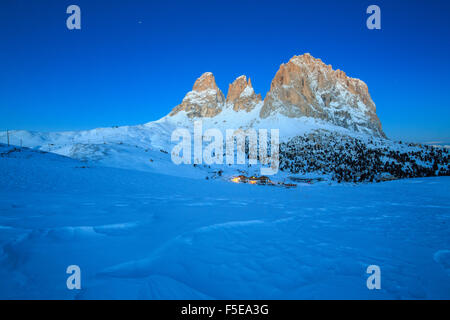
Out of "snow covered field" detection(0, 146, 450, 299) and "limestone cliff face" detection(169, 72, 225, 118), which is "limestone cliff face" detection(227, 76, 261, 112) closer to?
"limestone cliff face" detection(169, 72, 225, 118)

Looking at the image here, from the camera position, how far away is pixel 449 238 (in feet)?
20.2

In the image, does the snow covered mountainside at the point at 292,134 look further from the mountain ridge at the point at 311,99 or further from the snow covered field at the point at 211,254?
the snow covered field at the point at 211,254

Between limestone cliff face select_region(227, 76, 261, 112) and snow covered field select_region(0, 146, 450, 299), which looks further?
limestone cliff face select_region(227, 76, 261, 112)

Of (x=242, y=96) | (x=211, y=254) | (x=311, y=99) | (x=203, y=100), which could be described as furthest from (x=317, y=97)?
(x=211, y=254)

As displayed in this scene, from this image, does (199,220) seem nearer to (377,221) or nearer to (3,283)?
(3,283)

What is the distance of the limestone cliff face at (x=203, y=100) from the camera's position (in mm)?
158500

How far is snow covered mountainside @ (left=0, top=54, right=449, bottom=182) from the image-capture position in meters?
42.1

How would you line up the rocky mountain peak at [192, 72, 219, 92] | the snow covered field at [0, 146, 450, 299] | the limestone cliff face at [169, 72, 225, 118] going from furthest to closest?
the rocky mountain peak at [192, 72, 219, 92] → the limestone cliff face at [169, 72, 225, 118] → the snow covered field at [0, 146, 450, 299]

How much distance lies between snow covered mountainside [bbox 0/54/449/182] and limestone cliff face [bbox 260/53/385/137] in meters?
0.56

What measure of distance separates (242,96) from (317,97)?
5241 cm

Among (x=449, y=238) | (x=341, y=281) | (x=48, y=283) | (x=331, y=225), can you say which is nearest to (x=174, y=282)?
(x=48, y=283)

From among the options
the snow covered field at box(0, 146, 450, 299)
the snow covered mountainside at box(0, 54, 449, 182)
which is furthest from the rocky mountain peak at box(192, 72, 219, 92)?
the snow covered field at box(0, 146, 450, 299)

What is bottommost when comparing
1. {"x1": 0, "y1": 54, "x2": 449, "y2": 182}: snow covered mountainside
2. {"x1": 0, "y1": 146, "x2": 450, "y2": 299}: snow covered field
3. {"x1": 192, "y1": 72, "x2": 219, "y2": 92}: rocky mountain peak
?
{"x1": 0, "y1": 146, "x2": 450, "y2": 299}: snow covered field
